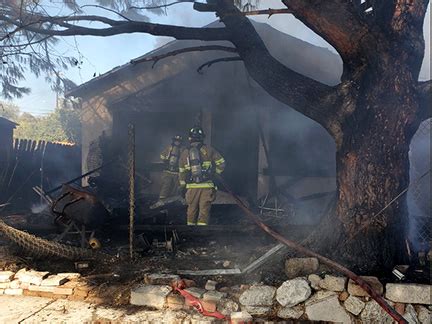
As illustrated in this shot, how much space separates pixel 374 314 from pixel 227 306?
1.54 m

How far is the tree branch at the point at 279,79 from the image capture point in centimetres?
460

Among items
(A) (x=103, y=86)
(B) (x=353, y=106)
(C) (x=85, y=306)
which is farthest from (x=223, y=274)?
(A) (x=103, y=86)

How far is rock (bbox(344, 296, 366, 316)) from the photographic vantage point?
3703 millimetres

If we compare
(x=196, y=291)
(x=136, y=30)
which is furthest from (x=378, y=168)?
(x=136, y=30)

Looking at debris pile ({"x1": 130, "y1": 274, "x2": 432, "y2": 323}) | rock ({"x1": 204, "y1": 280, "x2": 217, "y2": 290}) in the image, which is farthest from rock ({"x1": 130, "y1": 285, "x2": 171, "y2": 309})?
rock ({"x1": 204, "y1": 280, "x2": 217, "y2": 290})

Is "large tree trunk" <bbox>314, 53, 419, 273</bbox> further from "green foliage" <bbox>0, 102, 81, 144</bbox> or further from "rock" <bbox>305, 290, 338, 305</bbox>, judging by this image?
"green foliage" <bbox>0, 102, 81, 144</bbox>

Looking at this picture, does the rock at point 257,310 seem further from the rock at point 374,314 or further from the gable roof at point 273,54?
the gable roof at point 273,54

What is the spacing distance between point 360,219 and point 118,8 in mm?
5770

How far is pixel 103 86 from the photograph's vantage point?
10656 millimetres

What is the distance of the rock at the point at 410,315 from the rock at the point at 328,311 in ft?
1.86

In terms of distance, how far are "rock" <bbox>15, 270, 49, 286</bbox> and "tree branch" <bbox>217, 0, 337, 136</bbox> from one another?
3.90 meters

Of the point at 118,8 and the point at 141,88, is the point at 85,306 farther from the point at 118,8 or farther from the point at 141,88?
the point at 141,88

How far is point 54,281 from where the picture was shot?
14.1 ft

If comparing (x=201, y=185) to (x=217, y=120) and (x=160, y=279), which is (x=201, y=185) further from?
(x=217, y=120)
